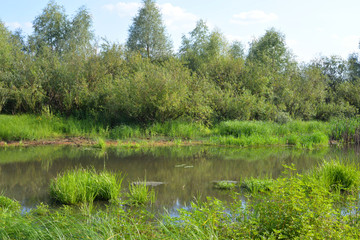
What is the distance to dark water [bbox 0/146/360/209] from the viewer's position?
8641 millimetres

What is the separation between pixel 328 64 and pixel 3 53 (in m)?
29.3

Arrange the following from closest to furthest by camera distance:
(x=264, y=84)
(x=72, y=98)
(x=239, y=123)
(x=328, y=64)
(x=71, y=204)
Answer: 1. (x=71, y=204)
2. (x=239, y=123)
3. (x=72, y=98)
4. (x=264, y=84)
5. (x=328, y=64)

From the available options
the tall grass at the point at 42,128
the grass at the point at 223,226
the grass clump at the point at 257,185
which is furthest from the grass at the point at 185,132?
the grass at the point at 223,226

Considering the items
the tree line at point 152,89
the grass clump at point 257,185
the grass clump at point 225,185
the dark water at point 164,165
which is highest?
the tree line at point 152,89

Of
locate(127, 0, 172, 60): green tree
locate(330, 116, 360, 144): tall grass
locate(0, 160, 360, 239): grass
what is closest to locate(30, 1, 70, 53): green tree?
locate(127, 0, 172, 60): green tree

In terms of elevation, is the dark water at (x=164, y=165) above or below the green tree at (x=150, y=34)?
below

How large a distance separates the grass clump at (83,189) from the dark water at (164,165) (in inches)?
19.3

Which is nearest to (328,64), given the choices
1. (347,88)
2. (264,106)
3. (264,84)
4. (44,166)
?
(347,88)

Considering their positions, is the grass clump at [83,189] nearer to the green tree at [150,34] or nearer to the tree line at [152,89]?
the tree line at [152,89]

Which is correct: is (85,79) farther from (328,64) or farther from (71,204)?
(328,64)

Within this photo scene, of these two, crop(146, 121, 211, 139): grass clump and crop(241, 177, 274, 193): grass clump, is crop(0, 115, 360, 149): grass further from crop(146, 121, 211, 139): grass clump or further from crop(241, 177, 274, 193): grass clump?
crop(241, 177, 274, 193): grass clump

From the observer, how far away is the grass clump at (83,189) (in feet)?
24.3

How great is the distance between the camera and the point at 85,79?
2192 cm

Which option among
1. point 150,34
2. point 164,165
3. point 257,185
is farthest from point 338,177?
point 150,34
